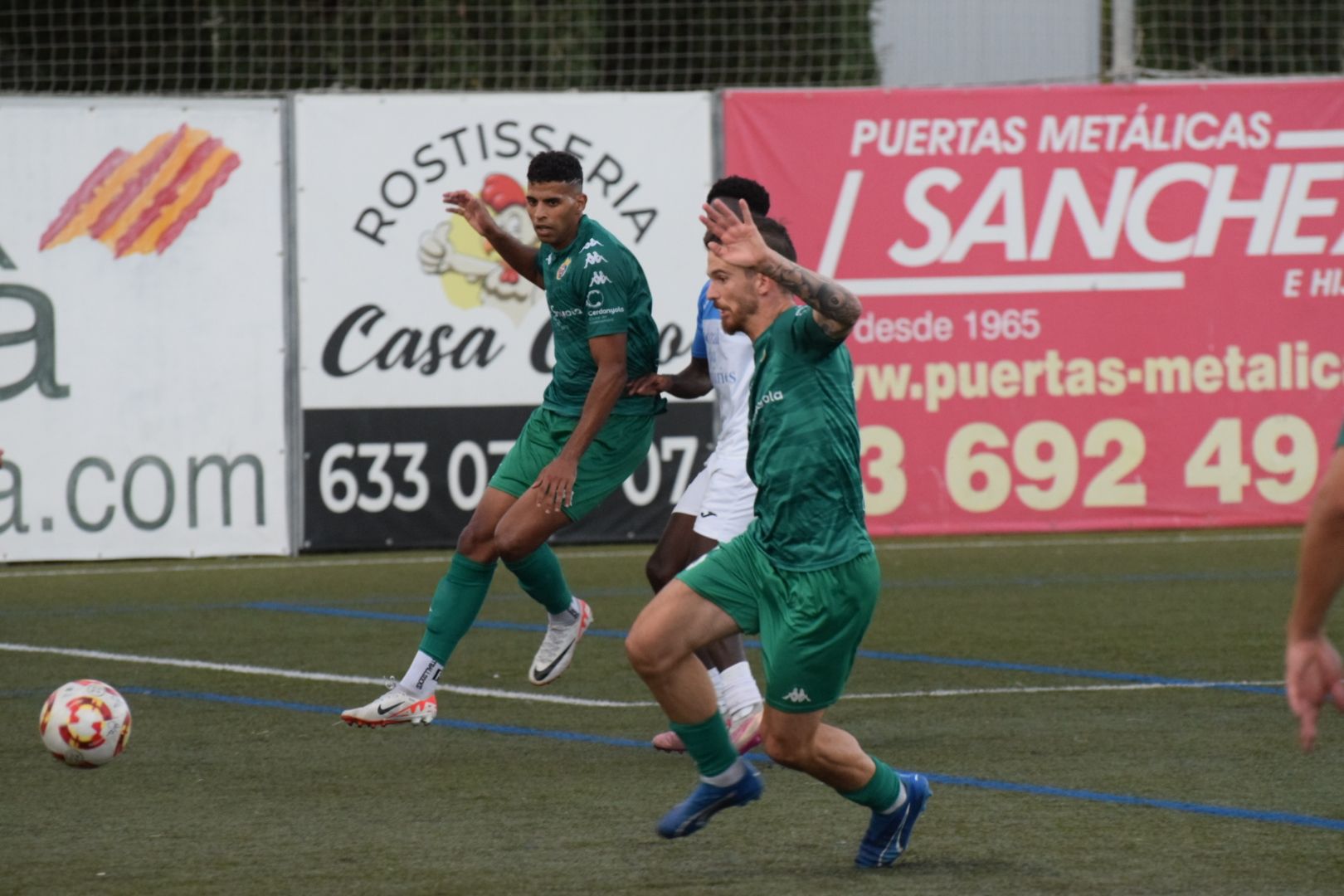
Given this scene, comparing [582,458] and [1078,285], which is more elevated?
[582,458]

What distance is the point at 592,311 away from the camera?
752 centimetres

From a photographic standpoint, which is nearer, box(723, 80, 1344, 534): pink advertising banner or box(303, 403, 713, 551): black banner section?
box(303, 403, 713, 551): black banner section

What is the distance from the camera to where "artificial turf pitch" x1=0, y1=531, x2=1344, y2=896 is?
545cm

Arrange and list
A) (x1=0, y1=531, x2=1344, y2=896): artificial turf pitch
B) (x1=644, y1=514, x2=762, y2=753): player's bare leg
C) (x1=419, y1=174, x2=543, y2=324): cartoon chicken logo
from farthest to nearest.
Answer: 1. (x1=419, y1=174, x2=543, y2=324): cartoon chicken logo
2. (x1=644, y1=514, x2=762, y2=753): player's bare leg
3. (x1=0, y1=531, x2=1344, y2=896): artificial turf pitch

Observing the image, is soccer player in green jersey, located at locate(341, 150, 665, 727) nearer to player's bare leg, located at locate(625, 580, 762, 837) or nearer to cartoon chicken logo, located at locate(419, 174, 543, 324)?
player's bare leg, located at locate(625, 580, 762, 837)

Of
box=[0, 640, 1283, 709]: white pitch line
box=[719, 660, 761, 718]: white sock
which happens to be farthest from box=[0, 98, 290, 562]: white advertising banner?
box=[719, 660, 761, 718]: white sock

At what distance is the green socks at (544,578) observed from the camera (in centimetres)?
800

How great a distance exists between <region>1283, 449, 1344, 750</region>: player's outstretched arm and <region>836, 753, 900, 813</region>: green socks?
2056mm

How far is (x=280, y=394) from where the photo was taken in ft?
46.0

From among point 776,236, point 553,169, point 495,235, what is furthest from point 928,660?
point 776,236

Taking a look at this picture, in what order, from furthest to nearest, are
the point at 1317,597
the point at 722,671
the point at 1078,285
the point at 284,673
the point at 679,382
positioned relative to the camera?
1. the point at 1078,285
2. the point at 284,673
3. the point at 679,382
4. the point at 722,671
5. the point at 1317,597

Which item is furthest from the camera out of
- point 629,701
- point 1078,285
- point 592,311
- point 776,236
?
point 1078,285

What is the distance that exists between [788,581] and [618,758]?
1.98 meters

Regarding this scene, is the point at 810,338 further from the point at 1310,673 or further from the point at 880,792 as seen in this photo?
the point at 1310,673
